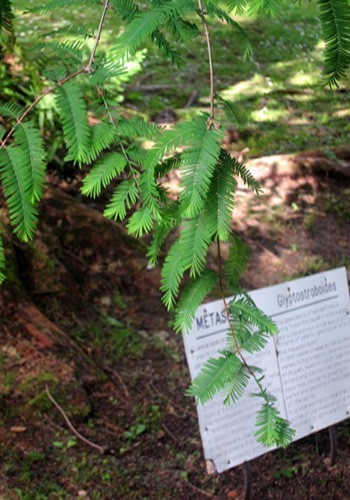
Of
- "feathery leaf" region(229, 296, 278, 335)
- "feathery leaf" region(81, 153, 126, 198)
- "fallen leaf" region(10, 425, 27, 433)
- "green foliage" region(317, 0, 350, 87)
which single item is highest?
"green foliage" region(317, 0, 350, 87)

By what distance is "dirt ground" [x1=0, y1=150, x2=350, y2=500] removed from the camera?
2930 millimetres

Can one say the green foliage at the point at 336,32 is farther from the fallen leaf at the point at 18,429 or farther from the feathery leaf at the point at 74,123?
the fallen leaf at the point at 18,429

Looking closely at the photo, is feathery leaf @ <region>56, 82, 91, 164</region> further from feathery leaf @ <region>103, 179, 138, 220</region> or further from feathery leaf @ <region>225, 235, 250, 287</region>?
feathery leaf @ <region>225, 235, 250, 287</region>

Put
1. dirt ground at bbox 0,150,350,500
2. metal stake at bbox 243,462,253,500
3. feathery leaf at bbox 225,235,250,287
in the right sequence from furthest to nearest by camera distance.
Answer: dirt ground at bbox 0,150,350,500 → metal stake at bbox 243,462,253,500 → feathery leaf at bbox 225,235,250,287

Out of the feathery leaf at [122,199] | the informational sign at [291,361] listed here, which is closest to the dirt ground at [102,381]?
the informational sign at [291,361]

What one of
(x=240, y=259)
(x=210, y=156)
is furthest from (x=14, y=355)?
(x=210, y=156)

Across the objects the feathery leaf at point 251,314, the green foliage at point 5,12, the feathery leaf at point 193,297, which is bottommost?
the feathery leaf at point 251,314

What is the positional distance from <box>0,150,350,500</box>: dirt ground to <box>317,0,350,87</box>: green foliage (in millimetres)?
2373

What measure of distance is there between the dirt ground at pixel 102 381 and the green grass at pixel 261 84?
5.74 ft

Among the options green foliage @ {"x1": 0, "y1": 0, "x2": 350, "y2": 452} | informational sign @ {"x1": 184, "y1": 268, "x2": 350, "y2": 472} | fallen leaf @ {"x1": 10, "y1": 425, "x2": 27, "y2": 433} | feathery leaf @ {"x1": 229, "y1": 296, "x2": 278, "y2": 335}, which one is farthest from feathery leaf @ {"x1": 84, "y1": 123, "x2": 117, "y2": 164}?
fallen leaf @ {"x1": 10, "y1": 425, "x2": 27, "y2": 433}

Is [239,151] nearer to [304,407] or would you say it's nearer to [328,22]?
[304,407]

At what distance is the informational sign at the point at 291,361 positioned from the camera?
264 cm

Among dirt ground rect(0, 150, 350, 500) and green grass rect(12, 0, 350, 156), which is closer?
dirt ground rect(0, 150, 350, 500)

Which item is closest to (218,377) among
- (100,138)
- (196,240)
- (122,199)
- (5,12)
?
(196,240)
